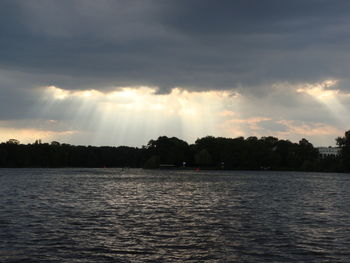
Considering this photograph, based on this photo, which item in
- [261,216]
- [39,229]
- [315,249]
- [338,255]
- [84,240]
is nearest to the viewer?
[338,255]

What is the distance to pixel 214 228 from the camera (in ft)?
124

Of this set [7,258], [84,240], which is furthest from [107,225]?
[7,258]

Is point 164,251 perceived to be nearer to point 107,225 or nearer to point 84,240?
point 84,240

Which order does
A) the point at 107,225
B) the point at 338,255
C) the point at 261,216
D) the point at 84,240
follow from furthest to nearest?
the point at 261,216, the point at 107,225, the point at 84,240, the point at 338,255

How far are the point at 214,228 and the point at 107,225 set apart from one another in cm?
915

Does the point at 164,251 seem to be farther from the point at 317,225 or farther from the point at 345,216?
the point at 345,216

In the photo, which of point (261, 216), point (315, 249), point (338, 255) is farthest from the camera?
point (261, 216)

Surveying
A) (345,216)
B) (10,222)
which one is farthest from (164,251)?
(345,216)

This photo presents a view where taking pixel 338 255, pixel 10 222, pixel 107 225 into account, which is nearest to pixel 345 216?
pixel 338 255

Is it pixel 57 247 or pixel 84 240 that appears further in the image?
pixel 84 240

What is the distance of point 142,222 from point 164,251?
13.0 meters

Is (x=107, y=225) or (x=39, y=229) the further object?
(x=107, y=225)

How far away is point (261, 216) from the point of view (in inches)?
1832

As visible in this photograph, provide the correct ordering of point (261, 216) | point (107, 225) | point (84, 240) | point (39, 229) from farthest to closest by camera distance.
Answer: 1. point (261, 216)
2. point (107, 225)
3. point (39, 229)
4. point (84, 240)
